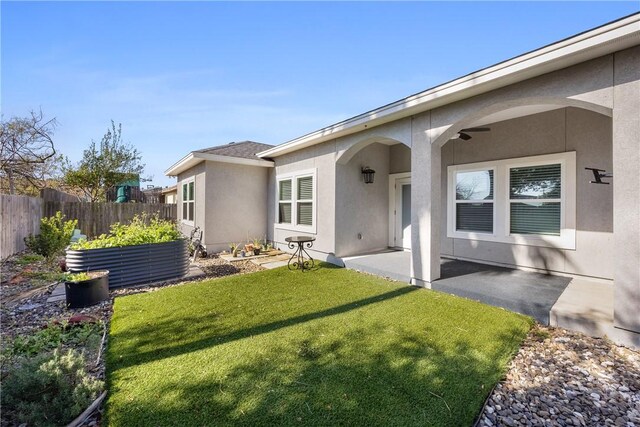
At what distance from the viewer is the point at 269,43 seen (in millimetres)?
7238

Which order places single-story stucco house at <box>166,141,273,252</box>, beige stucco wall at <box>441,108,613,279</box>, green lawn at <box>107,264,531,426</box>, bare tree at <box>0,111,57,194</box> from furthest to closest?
1. bare tree at <box>0,111,57,194</box>
2. single-story stucco house at <box>166,141,273,252</box>
3. beige stucco wall at <box>441,108,613,279</box>
4. green lawn at <box>107,264,531,426</box>

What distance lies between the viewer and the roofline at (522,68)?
3.12 m

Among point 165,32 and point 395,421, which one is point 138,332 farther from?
point 165,32

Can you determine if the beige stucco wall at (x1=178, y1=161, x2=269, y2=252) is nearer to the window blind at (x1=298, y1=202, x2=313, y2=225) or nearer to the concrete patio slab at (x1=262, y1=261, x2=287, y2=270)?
the window blind at (x1=298, y1=202, x2=313, y2=225)

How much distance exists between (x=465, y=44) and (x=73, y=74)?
1003 centimetres

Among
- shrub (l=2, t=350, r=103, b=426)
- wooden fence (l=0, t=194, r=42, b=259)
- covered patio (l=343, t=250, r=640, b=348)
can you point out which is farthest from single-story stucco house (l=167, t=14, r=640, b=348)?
shrub (l=2, t=350, r=103, b=426)

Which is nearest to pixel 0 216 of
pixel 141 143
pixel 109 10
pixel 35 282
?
pixel 35 282

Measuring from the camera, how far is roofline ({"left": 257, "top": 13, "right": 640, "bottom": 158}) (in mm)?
3119

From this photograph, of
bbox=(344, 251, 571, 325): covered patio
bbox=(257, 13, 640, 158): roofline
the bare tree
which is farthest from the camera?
the bare tree

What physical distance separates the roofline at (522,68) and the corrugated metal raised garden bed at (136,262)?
5.02 metres

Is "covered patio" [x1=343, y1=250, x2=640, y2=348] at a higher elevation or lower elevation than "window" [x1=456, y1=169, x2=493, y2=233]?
lower

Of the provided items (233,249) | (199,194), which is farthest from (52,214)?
(233,249)

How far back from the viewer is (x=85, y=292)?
4598 millimetres

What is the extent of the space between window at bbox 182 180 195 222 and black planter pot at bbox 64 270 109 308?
Result: 6154mm
